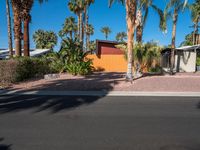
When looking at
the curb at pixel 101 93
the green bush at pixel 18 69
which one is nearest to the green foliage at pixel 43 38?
the green bush at pixel 18 69

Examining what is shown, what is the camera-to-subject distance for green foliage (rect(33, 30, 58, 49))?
6000 centimetres

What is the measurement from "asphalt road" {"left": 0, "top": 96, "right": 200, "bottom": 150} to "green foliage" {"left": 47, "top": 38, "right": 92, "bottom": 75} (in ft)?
38.9

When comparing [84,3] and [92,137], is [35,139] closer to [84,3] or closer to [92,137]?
[92,137]

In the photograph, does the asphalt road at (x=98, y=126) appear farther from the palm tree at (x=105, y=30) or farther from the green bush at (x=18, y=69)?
the palm tree at (x=105, y=30)

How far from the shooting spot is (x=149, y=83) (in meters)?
16.7

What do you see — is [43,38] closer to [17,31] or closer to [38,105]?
[17,31]

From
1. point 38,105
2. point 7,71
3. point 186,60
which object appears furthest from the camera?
point 186,60

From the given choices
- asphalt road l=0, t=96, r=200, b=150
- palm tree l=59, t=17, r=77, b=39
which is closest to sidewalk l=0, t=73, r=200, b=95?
asphalt road l=0, t=96, r=200, b=150

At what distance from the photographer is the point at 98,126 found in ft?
23.3

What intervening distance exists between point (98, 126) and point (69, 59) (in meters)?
17.1

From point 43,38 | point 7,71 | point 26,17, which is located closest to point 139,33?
point 26,17

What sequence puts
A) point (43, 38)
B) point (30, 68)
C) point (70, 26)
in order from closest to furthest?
point (30, 68) → point (70, 26) → point (43, 38)

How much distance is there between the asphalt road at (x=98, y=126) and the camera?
564 centimetres

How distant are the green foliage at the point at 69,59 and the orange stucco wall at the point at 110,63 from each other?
6108 millimetres
